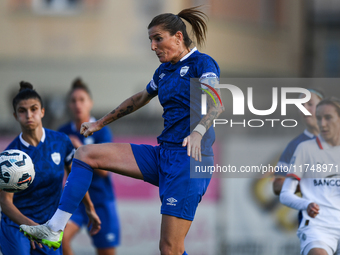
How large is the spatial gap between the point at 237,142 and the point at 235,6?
27.7 ft

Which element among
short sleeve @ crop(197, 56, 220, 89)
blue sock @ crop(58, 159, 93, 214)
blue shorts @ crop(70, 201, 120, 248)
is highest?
short sleeve @ crop(197, 56, 220, 89)

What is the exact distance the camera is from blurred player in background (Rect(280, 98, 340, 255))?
480 centimetres

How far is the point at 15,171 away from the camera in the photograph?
4.40m

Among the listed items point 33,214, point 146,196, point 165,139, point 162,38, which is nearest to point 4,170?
point 33,214

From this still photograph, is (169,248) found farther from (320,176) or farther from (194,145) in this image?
(320,176)

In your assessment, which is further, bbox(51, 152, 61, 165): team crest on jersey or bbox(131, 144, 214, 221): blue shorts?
bbox(51, 152, 61, 165): team crest on jersey

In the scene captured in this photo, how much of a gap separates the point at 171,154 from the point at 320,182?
1.76 metres

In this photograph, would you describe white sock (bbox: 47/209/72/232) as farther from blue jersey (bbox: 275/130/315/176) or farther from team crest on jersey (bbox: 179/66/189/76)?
blue jersey (bbox: 275/130/315/176)

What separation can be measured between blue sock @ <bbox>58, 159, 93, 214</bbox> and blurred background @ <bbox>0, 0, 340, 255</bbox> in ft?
16.0

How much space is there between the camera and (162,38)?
4125mm

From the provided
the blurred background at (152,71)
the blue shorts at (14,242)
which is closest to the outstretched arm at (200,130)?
the blue shorts at (14,242)

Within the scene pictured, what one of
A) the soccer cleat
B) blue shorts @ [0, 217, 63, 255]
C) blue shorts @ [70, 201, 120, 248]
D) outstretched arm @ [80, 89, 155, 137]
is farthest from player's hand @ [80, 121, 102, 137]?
blue shorts @ [70, 201, 120, 248]

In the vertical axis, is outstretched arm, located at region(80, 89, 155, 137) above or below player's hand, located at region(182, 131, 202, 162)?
above

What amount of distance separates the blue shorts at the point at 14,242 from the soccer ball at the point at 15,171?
455 mm
